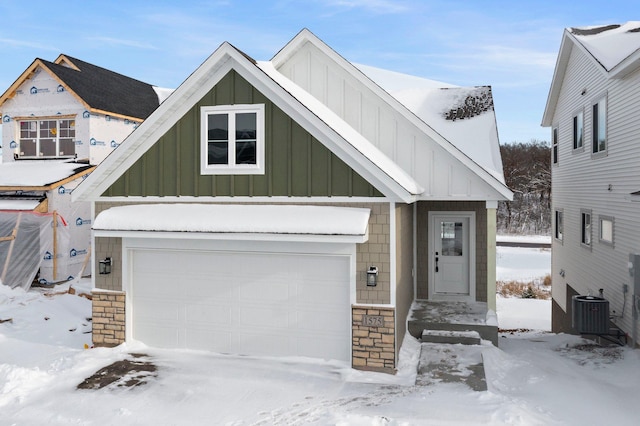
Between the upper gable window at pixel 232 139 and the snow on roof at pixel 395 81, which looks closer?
the upper gable window at pixel 232 139

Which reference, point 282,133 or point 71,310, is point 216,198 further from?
point 71,310

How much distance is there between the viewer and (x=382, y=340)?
8656 millimetres

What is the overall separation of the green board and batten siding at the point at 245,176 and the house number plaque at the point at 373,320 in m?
2.13

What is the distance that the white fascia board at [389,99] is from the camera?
10.2 metres

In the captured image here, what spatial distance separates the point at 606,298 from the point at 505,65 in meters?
21.6

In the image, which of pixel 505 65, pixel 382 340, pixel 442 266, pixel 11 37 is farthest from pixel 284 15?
A: pixel 505 65

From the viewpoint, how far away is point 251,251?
9.41 m

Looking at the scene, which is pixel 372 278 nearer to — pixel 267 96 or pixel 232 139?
pixel 232 139

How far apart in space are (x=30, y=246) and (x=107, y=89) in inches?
329

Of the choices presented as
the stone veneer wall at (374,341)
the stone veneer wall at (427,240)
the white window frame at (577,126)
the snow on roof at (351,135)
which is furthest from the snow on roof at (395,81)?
the stone veneer wall at (374,341)

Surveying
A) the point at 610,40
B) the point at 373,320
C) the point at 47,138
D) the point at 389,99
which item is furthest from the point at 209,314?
the point at 47,138

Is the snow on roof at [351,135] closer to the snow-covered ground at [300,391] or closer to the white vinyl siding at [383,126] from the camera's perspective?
the white vinyl siding at [383,126]

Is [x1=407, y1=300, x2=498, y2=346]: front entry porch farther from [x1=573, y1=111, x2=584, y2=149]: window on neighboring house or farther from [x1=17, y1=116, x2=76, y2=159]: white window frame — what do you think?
[x1=17, y1=116, x2=76, y2=159]: white window frame

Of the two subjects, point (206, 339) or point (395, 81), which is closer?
point (206, 339)
